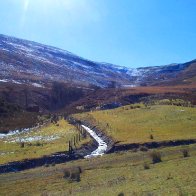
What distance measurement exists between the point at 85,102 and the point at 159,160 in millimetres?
96064

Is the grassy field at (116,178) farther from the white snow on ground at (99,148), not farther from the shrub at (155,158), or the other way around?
the white snow on ground at (99,148)

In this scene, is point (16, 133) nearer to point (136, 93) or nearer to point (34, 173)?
point (34, 173)

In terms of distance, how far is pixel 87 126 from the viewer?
78.9 m

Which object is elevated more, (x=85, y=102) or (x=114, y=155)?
(x=85, y=102)

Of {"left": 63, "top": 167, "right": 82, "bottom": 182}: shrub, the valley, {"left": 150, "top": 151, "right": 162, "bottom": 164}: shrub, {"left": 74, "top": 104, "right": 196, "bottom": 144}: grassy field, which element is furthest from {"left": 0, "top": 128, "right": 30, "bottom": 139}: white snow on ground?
{"left": 150, "top": 151, "right": 162, "bottom": 164}: shrub

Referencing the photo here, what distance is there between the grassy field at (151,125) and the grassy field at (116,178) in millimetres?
9113

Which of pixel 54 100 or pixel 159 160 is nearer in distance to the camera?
pixel 159 160

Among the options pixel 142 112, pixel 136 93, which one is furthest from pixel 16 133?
pixel 136 93

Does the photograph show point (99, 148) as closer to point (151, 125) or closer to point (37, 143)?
point (37, 143)

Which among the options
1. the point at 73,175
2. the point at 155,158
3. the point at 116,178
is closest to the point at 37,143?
the point at 73,175

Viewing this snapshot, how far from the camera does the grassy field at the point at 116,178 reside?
1041 inches

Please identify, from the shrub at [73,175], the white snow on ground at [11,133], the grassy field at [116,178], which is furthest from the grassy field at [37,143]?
the shrub at [73,175]

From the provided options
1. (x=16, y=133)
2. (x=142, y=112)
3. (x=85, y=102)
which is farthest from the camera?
(x=85, y=102)

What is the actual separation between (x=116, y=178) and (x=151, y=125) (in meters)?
35.8
